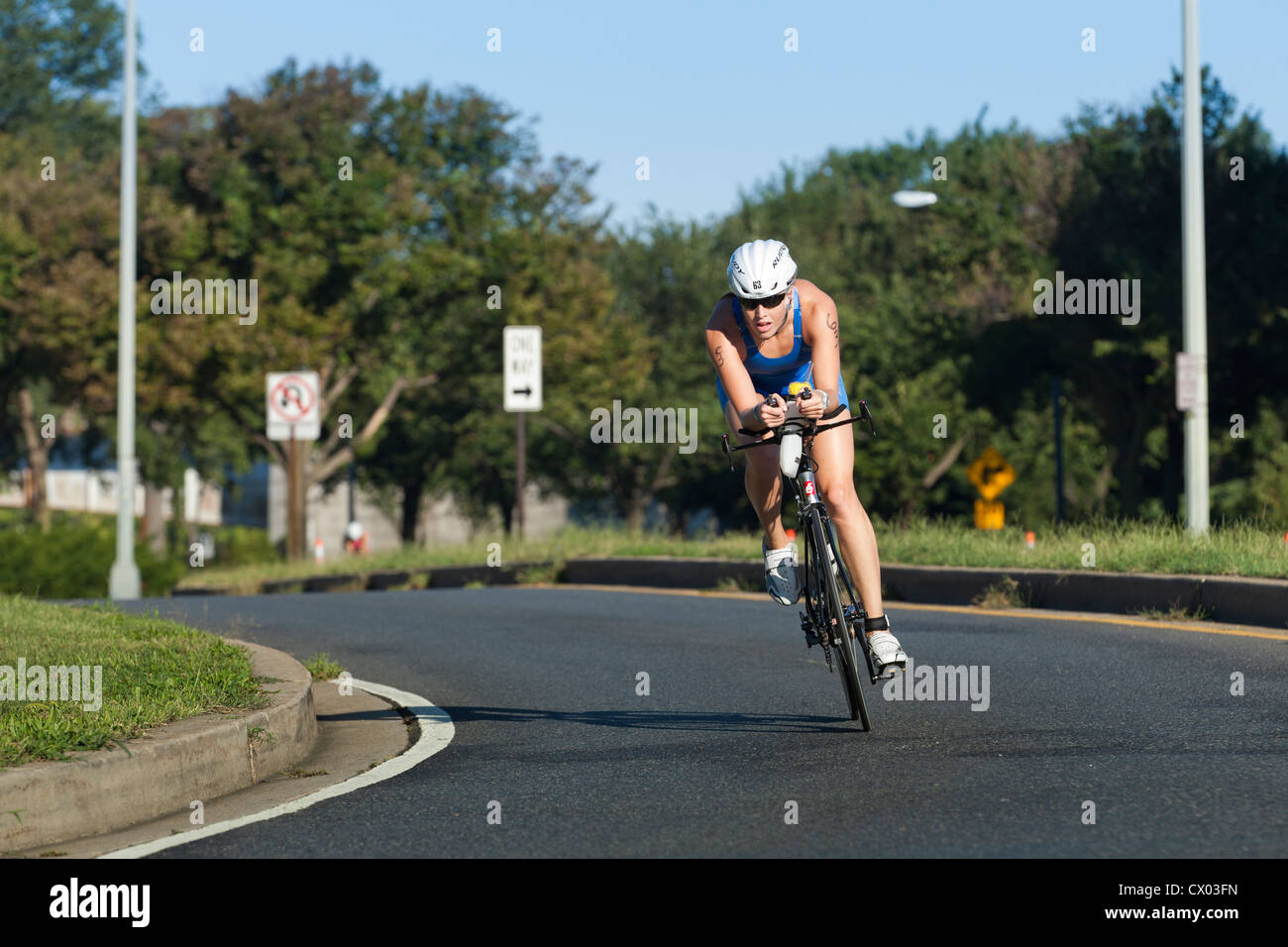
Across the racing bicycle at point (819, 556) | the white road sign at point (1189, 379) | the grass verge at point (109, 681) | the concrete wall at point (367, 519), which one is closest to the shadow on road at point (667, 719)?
the racing bicycle at point (819, 556)

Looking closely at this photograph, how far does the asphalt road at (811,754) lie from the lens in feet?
17.0

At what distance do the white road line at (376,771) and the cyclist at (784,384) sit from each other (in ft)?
5.78

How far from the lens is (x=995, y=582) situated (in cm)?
1361

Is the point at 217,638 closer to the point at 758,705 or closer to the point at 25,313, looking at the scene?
the point at 758,705

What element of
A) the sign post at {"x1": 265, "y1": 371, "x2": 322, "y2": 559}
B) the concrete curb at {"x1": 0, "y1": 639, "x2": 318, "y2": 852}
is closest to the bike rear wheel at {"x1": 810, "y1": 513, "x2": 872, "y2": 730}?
the concrete curb at {"x1": 0, "y1": 639, "x2": 318, "y2": 852}

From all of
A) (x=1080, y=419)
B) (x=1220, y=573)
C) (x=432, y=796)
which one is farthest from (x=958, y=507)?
(x=432, y=796)

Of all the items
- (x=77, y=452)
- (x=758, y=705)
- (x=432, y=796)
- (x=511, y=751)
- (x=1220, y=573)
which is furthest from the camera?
(x=77, y=452)

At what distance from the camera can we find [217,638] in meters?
9.59

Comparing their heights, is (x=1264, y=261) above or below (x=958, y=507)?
above

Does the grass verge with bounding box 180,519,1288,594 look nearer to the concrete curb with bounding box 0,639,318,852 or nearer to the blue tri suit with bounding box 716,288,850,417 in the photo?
the blue tri suit with bounding box 716,288,850,417

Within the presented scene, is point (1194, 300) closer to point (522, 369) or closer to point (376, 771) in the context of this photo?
point (522, 369)

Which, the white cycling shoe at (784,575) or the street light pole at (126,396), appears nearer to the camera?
the white cycling shoe at (784,575)

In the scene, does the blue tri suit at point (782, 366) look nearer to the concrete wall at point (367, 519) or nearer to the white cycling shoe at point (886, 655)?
the white cycling shoe at point (886, 655)
